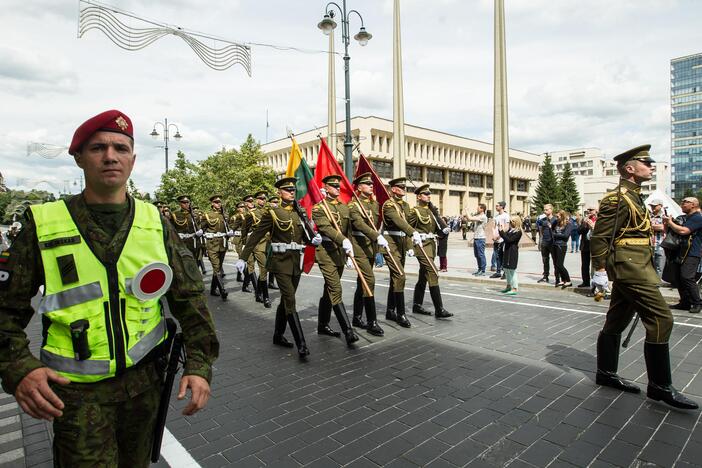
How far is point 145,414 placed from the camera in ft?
6.56

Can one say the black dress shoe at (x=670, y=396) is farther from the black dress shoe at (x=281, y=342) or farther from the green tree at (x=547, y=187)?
the green tree at (x=547, y=187)

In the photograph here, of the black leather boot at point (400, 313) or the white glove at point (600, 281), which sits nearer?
the white glove at point (600, 281)

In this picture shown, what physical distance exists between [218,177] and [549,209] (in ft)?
90.4

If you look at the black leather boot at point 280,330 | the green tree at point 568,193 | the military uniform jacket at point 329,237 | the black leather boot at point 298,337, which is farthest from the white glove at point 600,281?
the green tree at point 568,193

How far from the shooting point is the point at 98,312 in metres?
1.82

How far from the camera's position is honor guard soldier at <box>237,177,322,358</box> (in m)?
6.02

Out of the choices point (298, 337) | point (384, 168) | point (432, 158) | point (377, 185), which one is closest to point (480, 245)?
point (377, 185)

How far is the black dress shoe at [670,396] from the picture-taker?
3.93 meters

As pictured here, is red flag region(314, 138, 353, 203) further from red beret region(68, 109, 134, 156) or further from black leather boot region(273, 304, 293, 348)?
red beret region(68, 109, 134, 156)

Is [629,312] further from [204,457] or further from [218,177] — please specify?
[218,177]

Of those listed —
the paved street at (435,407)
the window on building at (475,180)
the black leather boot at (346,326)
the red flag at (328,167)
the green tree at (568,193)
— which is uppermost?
the window on building at (475,180)

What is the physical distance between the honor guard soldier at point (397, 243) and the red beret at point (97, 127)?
549cm

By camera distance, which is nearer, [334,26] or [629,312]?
[629,312]

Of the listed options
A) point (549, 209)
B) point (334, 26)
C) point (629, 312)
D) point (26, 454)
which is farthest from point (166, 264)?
point (334, 26)
